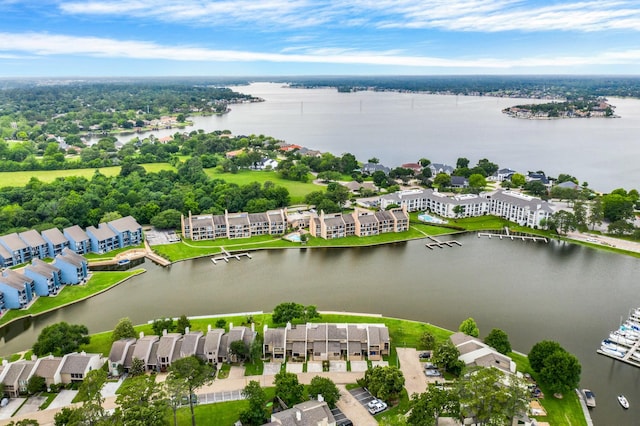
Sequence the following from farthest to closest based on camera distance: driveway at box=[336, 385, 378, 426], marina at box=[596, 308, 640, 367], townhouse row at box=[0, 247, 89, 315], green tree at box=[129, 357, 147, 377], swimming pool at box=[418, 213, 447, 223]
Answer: swimming pool at box=[418, 213, 447, 223] → townhouse row at box=[0, 247, 89, 315] → marina at box=[596, 308, 640, 367] → green tree at box=[129, 357, 147, 377] → driveway at box=[336, 385, 378, 426]

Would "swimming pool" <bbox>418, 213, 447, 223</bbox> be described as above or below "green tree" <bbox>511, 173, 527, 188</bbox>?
below

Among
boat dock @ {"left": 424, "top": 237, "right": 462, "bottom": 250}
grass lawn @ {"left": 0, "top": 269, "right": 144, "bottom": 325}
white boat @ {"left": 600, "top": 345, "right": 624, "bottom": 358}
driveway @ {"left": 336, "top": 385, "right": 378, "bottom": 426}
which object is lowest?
boat dock @ {"left": 424, "top": 237, "right": 462, "bottom": 250}

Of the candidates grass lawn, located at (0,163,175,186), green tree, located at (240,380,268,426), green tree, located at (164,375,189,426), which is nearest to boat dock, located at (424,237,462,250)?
green tree, located at (240,380,268,426)

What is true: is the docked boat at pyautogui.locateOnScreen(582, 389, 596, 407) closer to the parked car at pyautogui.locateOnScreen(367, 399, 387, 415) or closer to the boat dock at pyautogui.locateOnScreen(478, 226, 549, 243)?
the parked car at pyautogui.locateOnScreen(367, 399, 387, 415)

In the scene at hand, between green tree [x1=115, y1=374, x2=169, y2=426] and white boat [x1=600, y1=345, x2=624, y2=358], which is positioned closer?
green tree [x1=115, y1=374, x2=169, y2=426]

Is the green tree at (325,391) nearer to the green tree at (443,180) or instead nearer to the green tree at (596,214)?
the green tree at (596,214)

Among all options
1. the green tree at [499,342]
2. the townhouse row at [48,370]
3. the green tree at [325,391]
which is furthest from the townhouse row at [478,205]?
the townhouse row at [48,370]

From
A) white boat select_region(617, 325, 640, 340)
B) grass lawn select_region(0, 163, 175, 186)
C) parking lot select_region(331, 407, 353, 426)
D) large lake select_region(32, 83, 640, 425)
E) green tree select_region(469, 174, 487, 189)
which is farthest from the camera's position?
grass lawn select_region(0, 163, 175, 186)
